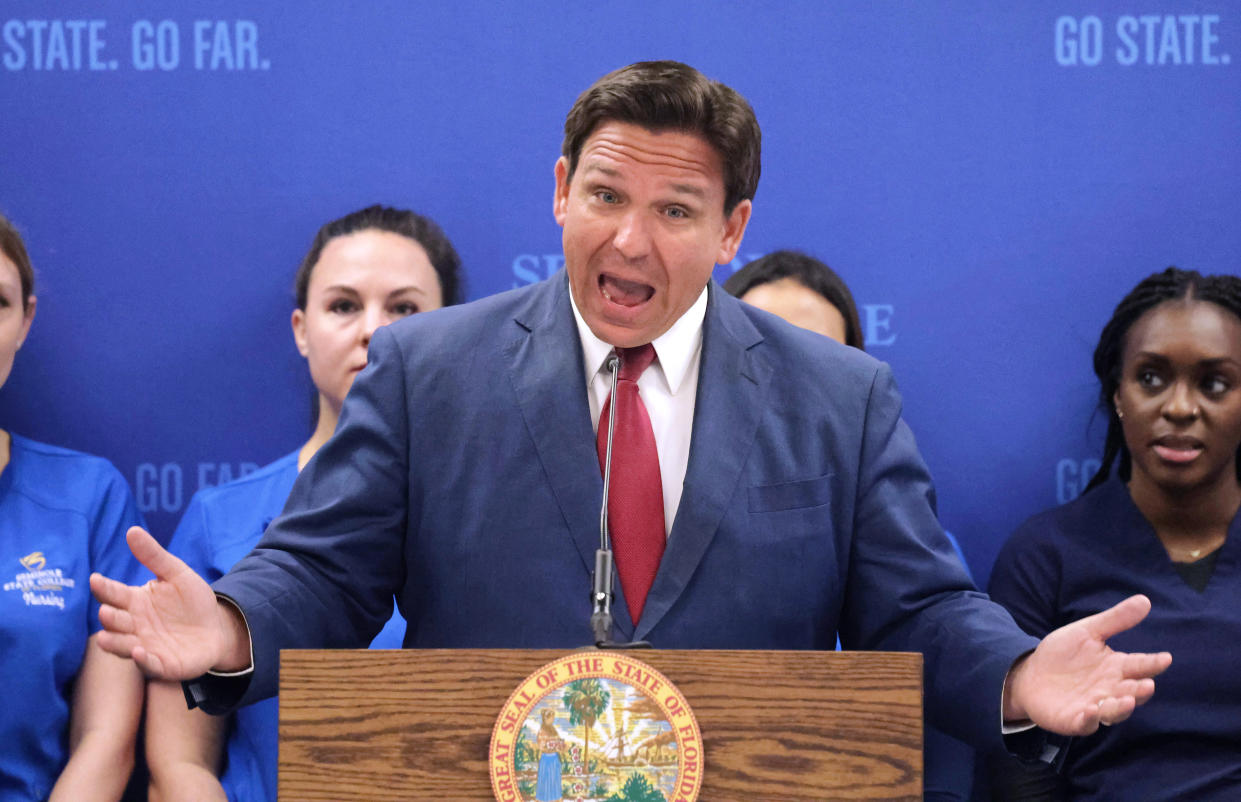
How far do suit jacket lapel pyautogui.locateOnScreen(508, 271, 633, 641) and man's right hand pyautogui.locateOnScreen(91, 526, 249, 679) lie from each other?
0.36 meters

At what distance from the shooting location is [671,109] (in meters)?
1.44

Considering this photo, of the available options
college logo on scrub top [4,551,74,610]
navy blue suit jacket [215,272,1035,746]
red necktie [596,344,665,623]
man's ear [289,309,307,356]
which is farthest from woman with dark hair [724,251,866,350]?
college logo on scrub top [4,551,74,610]

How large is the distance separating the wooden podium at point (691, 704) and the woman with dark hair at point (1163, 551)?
54.2 inches

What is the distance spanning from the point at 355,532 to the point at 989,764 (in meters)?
1.47

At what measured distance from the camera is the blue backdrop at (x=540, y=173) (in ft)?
8.74

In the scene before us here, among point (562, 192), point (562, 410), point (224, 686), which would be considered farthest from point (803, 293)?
point (224, 686)

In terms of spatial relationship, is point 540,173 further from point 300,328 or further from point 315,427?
point 315,427

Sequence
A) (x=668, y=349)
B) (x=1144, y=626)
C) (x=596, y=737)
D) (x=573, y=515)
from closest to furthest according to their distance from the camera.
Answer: (x=596, y=737) → (x=573, y=515) → (x=668, y=349) → (x=1144, y=626)

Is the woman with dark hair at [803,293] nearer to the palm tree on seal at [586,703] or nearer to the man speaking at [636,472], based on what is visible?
the man speaking at [636,472]

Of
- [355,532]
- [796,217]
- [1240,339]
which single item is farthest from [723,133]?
[1240,339]

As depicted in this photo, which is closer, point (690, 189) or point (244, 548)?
point (690, 189)

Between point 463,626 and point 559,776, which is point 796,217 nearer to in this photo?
point 463,626

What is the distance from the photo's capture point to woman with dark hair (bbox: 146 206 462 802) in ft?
7.36

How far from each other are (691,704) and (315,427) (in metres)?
1.77
